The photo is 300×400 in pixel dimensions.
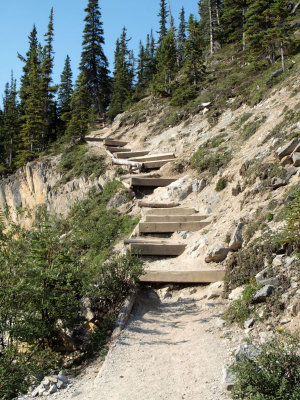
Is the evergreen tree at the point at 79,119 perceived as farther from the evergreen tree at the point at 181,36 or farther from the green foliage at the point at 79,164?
the evergreen tree at the point at 181,36

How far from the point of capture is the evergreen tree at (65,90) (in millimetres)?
38237

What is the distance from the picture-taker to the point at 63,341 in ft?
26.4

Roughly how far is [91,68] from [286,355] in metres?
39.2

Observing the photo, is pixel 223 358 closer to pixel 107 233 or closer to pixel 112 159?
pixel 107 233

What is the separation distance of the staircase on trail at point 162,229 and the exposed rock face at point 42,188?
4074 mm

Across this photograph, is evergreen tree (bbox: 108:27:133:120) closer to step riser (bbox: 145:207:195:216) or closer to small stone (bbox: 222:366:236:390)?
step riser (bbox: 145:207:195:216)

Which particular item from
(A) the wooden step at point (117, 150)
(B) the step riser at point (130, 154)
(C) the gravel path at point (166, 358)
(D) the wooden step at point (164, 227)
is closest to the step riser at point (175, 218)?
(D) the wooden step at point (164, 227)

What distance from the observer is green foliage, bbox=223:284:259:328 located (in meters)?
6.82

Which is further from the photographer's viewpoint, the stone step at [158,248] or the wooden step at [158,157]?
the wooden step at [158,157]

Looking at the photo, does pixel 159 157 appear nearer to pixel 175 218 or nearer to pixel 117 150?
pixel 117 150

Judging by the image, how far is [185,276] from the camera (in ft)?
30.7

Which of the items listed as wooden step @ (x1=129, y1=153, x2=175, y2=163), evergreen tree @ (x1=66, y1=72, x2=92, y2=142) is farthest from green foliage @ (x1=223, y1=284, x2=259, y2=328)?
evergreen tree @ (x1=66, y1=72, x2=92, y2=142)

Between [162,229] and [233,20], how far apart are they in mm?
31630

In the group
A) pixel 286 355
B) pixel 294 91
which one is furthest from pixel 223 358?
pixel 294 91
